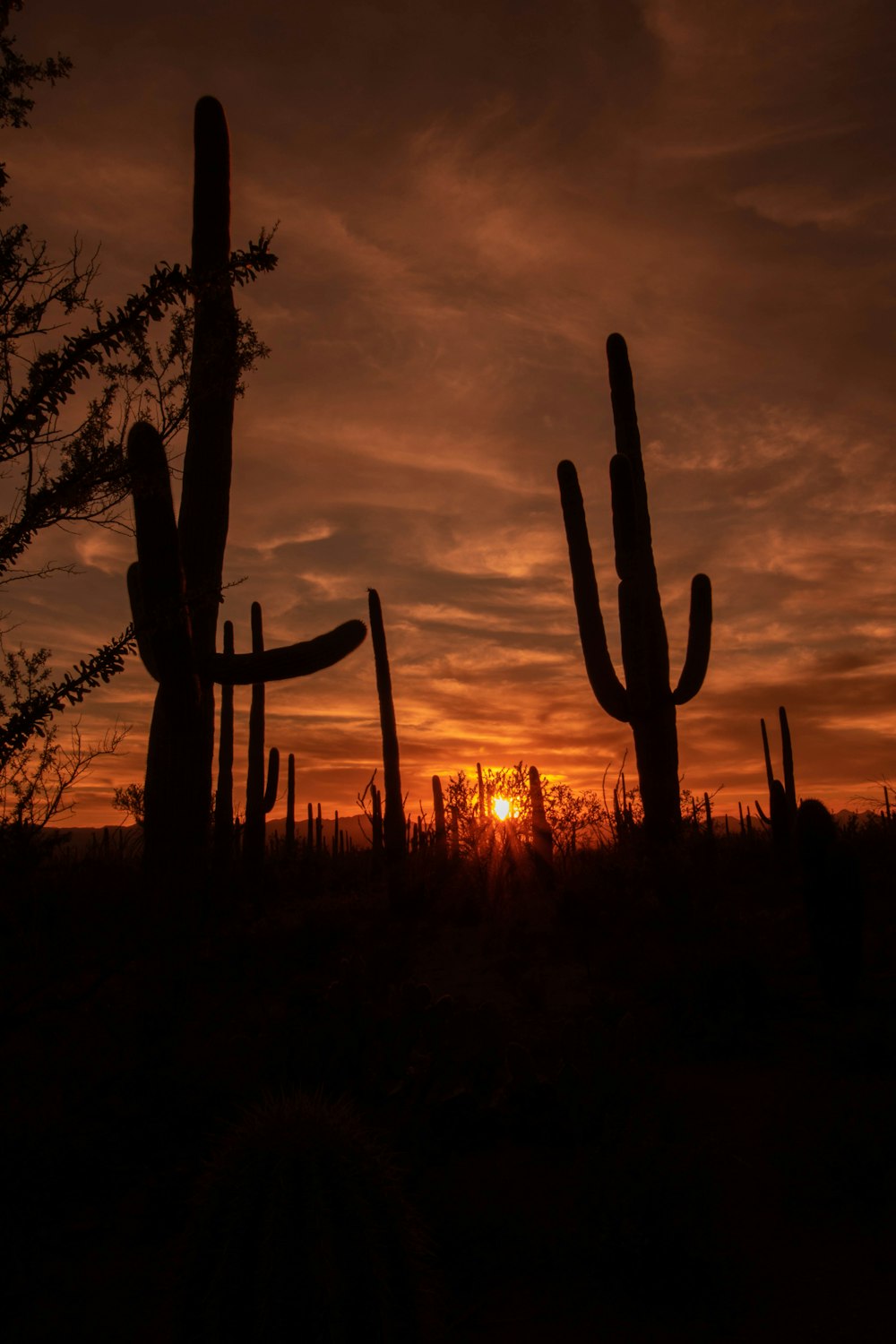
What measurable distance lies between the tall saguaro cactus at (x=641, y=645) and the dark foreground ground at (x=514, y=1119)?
446 centimetres

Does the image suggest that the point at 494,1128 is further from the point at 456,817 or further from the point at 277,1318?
Answer: the point at 456,817

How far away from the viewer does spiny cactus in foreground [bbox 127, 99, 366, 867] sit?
6.73m

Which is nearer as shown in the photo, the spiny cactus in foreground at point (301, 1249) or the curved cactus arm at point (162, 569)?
the spiny cactus in foreground at point (301, 1249)

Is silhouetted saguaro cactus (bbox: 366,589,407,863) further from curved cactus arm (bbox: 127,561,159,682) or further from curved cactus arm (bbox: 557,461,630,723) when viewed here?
curved cactus arm (bbox: 127,561,159,682)

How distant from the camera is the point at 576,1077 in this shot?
422cm

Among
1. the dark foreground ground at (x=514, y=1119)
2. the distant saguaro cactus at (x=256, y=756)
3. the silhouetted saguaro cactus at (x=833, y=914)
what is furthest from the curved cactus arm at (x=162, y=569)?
the distant saguaro cactus at (x=256, y=756)

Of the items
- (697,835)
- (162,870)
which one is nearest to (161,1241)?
(162,870)

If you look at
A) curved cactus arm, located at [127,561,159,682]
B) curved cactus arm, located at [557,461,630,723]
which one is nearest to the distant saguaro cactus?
curved cactus arm, located at [557,461,630,723]

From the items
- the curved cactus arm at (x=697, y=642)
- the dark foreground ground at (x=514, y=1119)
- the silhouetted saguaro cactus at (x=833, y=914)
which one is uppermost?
the curved cactus arm at (x=697, y=642)

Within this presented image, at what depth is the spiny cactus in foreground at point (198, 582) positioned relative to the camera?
22.1 feet

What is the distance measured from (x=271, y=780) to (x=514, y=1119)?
60.6 feet

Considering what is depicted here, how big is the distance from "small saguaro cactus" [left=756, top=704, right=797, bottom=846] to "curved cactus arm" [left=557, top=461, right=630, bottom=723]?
2525 millimetres

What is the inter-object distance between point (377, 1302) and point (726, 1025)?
12.1 ft

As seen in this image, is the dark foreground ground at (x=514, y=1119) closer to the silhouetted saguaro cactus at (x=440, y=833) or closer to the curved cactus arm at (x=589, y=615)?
the curved cactus arm at (x=589, y=615)
